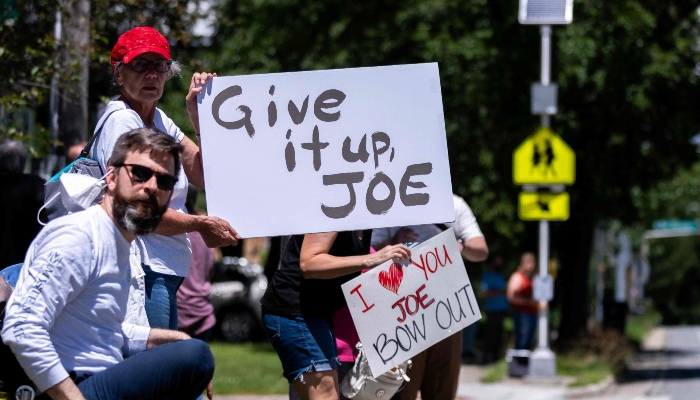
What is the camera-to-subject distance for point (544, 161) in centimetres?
1416

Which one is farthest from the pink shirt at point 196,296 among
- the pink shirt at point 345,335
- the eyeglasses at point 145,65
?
the eyeglasses at point 145,65

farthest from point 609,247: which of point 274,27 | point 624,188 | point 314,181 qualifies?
point 314,181

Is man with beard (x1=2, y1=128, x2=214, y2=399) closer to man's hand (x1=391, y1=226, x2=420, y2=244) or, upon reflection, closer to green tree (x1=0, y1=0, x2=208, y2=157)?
man's hand (x1=391, y1=226, x2=420, y2=244)

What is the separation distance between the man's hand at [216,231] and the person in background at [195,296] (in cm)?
307

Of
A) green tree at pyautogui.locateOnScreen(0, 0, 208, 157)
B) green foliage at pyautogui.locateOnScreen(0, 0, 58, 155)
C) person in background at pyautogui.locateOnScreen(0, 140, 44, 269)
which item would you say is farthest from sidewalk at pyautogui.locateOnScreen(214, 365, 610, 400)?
person in background at pyautogui.locateOnScreen(0, 140, 44, 269)

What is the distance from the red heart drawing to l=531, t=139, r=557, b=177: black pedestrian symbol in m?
9.79

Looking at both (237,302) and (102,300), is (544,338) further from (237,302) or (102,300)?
(102,300)

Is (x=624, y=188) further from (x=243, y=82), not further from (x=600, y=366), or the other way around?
(x=243, y=82)

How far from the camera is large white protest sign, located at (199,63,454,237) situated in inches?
165

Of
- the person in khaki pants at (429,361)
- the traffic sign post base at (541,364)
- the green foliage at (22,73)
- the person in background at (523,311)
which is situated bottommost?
the traffic sign post base at (541,364)

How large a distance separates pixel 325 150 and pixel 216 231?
64 cm

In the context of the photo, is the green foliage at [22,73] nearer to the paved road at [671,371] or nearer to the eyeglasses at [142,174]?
the eyeglasses at [142,174]

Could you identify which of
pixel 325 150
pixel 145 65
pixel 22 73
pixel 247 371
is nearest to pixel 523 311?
pixel 247 371

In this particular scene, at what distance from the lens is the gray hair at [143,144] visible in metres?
3.19
